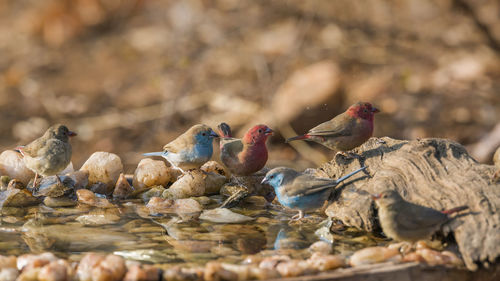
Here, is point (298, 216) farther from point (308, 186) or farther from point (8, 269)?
point (8, 269)

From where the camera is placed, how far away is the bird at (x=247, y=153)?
4238 millimetres

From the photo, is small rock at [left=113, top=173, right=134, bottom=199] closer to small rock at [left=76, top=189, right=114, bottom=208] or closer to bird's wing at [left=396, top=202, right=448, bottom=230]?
small rock at [left=76, top=189, right=114, bottom=208]

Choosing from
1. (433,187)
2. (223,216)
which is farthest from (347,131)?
(223,216)

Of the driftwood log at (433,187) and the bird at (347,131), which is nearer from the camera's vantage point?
the driftwood log at (433,187)

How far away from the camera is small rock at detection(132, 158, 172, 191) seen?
4.43 m

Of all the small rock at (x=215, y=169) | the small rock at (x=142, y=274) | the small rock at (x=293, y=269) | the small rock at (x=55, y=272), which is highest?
the small rock at (x=215, y=169)

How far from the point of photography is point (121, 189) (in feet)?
14.4

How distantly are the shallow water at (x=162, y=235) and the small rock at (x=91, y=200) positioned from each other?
7 centimetres

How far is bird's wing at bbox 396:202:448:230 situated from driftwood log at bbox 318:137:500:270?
0.08 m

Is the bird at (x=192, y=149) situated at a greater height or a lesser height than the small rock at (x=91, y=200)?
greater

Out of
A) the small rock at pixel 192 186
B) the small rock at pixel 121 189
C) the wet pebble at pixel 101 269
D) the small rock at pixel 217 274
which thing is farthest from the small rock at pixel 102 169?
the small rock at pixel 217 274

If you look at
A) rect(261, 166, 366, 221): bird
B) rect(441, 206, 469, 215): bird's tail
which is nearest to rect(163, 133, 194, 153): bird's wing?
rect(261, 166, 366, 221): bird

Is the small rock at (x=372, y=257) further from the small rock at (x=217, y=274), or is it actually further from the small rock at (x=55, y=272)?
the small rock at (x=55, y=272)

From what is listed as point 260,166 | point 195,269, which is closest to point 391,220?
point 195,269
